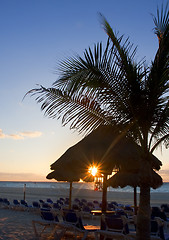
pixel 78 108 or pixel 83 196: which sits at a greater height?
pixel 78 108

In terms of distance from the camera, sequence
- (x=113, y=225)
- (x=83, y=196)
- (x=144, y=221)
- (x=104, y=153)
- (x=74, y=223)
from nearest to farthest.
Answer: (x=144, y=221) → (x=104, y=153) → (x=113, y=225) → (x=74, y=223) → (x=83, y=196)

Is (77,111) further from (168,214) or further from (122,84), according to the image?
(168,214)

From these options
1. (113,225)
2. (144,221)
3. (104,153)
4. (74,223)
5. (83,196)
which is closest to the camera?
(144,221)

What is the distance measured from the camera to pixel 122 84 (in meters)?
4.68

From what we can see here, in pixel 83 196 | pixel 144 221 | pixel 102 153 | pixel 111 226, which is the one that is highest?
pixel 102 153

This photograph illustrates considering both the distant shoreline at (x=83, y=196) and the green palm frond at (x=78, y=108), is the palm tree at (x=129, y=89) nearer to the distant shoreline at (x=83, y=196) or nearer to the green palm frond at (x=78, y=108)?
the green palm frond at (x=78, y=108)

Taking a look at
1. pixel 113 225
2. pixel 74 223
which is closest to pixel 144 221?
pixel 113 225

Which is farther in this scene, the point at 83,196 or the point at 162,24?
the point at 83,196

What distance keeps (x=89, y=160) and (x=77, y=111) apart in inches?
58.5

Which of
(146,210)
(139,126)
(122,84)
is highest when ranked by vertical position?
(122,84)

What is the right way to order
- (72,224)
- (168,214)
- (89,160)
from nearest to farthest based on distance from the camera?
(89,160) → (72,224) → (168,214)

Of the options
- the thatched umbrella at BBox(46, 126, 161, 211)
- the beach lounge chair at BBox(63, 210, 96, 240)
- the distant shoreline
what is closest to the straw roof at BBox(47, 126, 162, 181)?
the thatched umbrella at BBox(46, 126, 161, 211)

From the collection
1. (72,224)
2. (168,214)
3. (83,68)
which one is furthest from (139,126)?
(168,214)

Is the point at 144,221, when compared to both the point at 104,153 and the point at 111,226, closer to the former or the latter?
the point at 104,153
